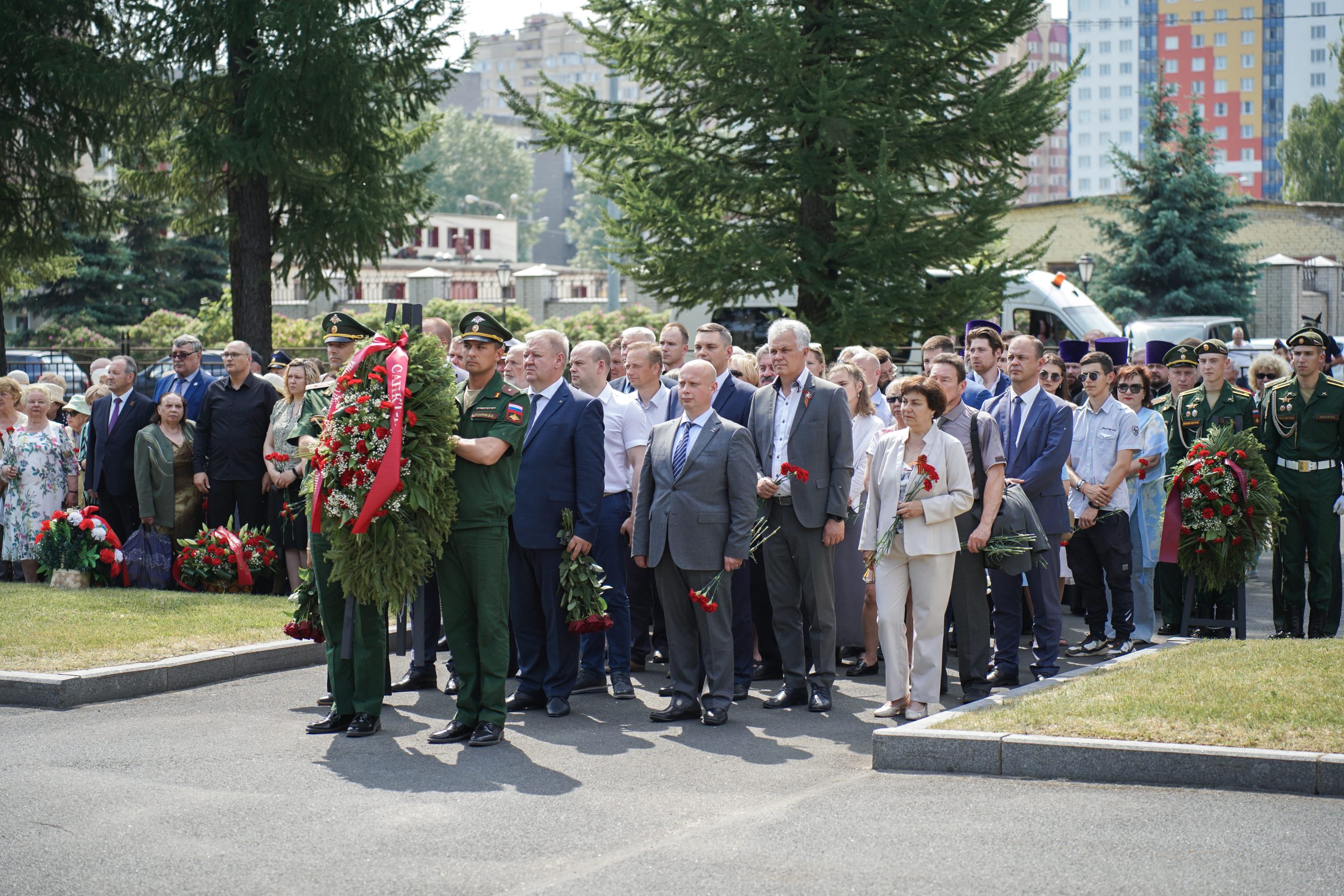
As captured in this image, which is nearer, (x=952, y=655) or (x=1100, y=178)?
(x=952, y=655)

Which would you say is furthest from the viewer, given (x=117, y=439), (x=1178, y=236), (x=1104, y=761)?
(x=1178, y=236)

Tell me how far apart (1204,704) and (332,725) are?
4.80m

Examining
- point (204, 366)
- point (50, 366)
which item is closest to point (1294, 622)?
point (204, 366)

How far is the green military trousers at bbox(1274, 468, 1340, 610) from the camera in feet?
33.8

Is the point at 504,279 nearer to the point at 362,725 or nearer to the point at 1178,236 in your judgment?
the point at 1178,236

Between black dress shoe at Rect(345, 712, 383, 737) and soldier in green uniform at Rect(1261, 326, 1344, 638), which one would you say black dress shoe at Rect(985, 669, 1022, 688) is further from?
black dress shoe at Rect(345, 712, 383, 737)

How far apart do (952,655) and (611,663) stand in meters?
2.84

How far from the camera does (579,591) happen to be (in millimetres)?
8539

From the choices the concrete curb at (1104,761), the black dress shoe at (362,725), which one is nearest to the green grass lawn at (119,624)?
the black dress shoe at (362,725)

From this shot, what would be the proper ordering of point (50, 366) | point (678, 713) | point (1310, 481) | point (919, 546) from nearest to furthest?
point (919, 546), point (678, 713), point (1310, 481), point (50, 366)

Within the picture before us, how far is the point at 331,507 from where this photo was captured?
7504 millimetres

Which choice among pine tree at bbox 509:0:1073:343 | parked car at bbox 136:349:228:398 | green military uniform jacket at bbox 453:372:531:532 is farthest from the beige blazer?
parked car at bbox 136:349:228:398

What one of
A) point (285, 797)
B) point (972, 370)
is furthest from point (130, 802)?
point (972, 370)

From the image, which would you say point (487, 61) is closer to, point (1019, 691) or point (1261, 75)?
point (1261, 75)
